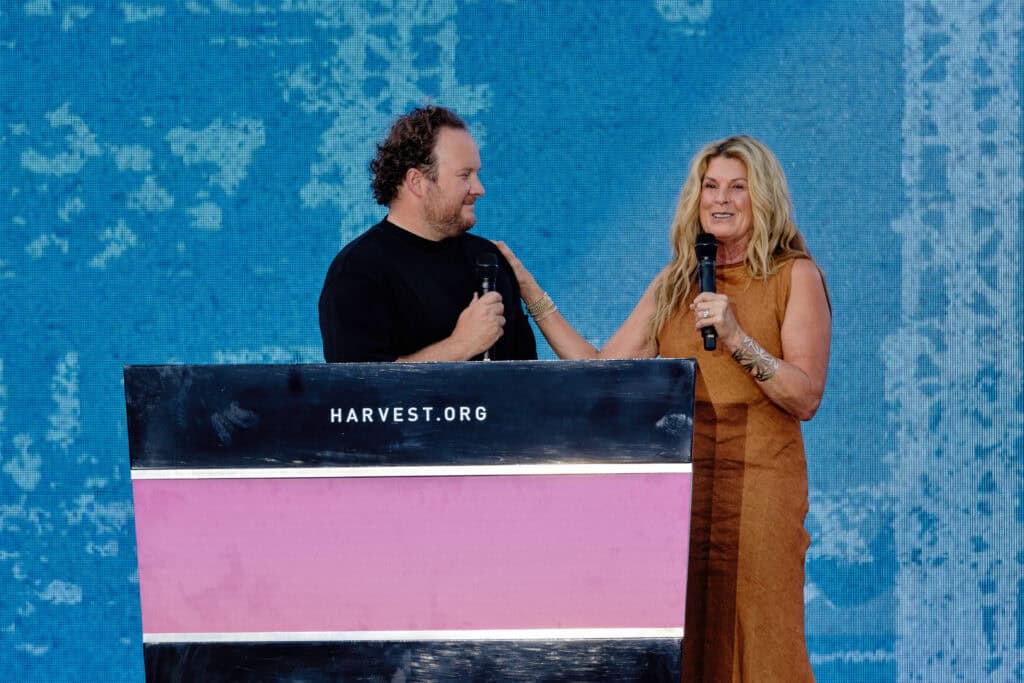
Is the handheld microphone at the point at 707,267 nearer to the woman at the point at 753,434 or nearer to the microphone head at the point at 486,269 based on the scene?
the woman at the point at 753,434

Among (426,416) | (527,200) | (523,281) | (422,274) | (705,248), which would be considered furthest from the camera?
(527,200)

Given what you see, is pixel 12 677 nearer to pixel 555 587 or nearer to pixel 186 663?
pixel 186 663

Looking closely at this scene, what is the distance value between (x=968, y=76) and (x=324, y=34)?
220cm

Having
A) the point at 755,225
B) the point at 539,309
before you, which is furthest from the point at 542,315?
the point at 755,225

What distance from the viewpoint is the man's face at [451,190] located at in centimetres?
251

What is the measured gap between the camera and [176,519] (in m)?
1.58

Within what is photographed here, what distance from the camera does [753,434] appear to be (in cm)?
227

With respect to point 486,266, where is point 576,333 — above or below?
below

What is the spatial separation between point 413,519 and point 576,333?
111 cm

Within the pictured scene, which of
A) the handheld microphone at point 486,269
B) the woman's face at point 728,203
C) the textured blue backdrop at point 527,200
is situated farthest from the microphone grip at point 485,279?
the textured blue backdrop at point 527,200

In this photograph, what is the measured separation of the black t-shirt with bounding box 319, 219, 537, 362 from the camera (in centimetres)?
231

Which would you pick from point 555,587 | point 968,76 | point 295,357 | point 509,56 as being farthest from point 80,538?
point 968,76

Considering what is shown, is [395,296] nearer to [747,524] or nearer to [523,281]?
[523,281]

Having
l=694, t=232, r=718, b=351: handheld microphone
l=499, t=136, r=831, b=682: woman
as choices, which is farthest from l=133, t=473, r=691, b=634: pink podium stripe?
l=499, t=136, r=831, b=682: woman
